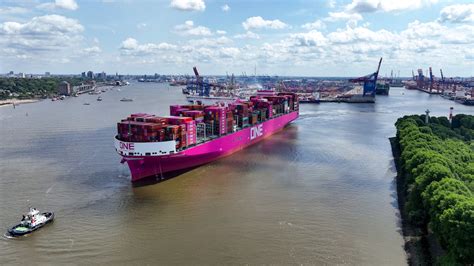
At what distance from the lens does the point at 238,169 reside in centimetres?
3197

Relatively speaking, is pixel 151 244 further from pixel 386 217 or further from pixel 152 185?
pixel 386 217

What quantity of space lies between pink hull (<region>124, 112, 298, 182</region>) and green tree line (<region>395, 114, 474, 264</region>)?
15.5 meters

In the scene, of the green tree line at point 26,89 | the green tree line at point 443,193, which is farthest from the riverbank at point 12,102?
the green tree line at point 443,193

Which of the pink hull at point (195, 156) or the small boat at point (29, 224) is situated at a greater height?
the pink hull at point (195, 156)

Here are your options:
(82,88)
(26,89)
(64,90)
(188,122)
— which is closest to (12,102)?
(26,89)

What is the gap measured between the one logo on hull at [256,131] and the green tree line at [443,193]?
15.9 meters

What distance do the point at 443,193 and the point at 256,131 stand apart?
2800cm

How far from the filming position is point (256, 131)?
44.2 meters

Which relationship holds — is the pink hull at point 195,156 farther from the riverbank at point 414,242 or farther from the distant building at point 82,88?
the distant building at point 82,88

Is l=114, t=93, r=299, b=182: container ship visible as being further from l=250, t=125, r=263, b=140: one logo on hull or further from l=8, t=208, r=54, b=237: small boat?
l=8, t=208, r=54, b=237: small boat

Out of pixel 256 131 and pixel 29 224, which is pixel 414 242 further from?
pixel 256 131

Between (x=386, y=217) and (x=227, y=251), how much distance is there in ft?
32.6

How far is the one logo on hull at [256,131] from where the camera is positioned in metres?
42.9

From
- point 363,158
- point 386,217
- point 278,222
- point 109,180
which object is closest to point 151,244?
point 278,222
